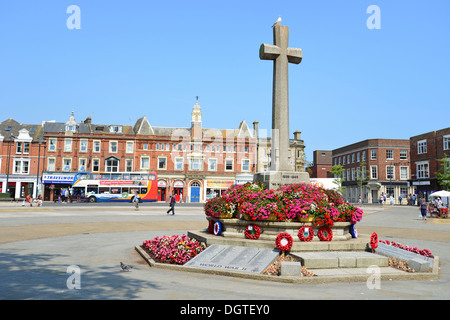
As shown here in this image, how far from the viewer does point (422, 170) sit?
58375 mm

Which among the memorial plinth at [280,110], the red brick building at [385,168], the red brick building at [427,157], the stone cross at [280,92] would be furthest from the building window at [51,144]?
the red brick building at [427,157]

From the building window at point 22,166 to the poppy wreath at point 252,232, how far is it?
208 ft

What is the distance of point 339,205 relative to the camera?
36.3ft

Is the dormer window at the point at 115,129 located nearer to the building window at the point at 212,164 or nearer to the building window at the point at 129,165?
the building window at the point at 129,165

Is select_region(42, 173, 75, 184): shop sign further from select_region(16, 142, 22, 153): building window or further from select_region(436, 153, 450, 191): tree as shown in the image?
select_region(436, 153, 450, 191): tree

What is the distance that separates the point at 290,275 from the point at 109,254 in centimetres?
601

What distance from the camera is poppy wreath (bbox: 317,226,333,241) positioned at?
1006 centimetres

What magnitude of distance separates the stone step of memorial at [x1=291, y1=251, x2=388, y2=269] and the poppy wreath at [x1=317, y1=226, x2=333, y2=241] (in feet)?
2.74

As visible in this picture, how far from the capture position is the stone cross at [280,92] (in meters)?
12.6

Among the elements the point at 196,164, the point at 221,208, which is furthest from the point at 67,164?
the point at 221,208
